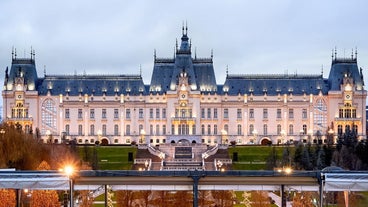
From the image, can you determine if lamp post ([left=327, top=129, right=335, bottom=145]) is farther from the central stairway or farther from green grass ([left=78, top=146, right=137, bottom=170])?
green grass ([left=78, top=146, right=137, bottom=170])

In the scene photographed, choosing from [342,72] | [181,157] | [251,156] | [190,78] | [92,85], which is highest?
[342,72]

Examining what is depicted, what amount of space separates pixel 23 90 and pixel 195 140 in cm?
2379

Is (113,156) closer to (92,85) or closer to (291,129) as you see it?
(92,85)

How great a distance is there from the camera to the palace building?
9288 cm

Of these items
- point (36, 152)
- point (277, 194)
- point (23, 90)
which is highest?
point (23, 90)

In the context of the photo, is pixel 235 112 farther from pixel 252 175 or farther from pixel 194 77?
pixel 252 175

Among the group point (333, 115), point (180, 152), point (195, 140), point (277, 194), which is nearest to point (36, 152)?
point (277, 194)

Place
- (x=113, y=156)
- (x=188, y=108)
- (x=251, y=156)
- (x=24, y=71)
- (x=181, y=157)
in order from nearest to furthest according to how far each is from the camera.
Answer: (x=113, y=156) < (x=251, y=156) < (x=181, y=157) < (x=188, y=108) < (x=24, y=71)

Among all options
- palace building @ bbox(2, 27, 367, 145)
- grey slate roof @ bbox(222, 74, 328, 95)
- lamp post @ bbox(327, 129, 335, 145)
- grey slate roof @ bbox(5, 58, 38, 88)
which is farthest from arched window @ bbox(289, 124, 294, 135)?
grey slate roof @ bbox(5, 58, 38, 88)

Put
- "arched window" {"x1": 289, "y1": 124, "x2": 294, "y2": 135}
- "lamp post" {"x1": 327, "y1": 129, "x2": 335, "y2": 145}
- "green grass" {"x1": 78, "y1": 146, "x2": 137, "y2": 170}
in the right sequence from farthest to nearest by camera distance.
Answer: "arched window" {"x1": 289, "y1": 124, "x2": 294, "y2": 135}
"lamp post" {"x1": 327, "y1": 129, "x2": 335, "y2": 145}
"green grass" {"x1": 78, "y1": 146, "x2": 137, "y2": 170}

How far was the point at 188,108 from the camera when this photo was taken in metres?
92.9

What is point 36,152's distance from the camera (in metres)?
48.5

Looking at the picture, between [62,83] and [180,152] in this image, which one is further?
[62,83]

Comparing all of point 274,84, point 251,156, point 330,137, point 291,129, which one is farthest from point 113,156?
point 274,84
